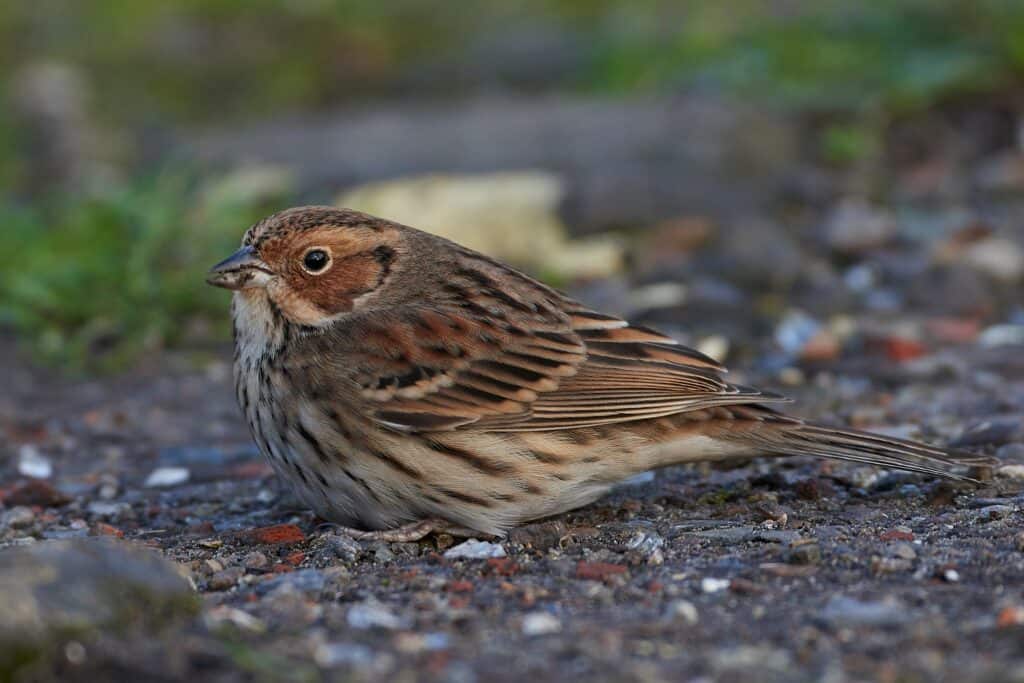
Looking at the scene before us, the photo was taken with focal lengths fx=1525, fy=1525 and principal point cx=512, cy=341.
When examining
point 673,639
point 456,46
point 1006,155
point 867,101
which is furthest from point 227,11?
point 673,639

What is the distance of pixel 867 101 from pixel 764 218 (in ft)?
5.94

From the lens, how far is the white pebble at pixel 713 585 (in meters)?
4.07

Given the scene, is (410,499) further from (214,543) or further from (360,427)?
(214,543)

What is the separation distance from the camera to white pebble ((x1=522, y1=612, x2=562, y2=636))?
3744 mm

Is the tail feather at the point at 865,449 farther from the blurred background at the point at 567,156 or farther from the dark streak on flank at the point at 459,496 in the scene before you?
the blurred background at the point at 567,156

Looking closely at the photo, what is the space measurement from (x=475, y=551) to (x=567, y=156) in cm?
622

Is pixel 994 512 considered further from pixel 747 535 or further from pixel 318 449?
pixel 318 449

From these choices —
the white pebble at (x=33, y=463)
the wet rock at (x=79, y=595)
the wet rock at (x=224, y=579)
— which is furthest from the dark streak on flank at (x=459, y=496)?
the white pebble at (x=33, y=463)

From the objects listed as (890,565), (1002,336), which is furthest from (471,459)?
(1002,336)

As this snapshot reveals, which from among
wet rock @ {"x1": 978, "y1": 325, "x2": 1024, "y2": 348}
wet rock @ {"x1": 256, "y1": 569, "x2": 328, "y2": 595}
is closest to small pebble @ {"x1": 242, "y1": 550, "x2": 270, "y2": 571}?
wet rock @ {"x1": 256, "y1": 569, "x2": 328, "y2": 595}

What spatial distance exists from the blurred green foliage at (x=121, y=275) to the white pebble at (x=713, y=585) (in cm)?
451

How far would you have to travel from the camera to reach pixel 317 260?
17.9 feet

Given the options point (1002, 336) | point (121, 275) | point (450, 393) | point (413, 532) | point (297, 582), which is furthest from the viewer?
point (121, 275)

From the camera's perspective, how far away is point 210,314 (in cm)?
823
